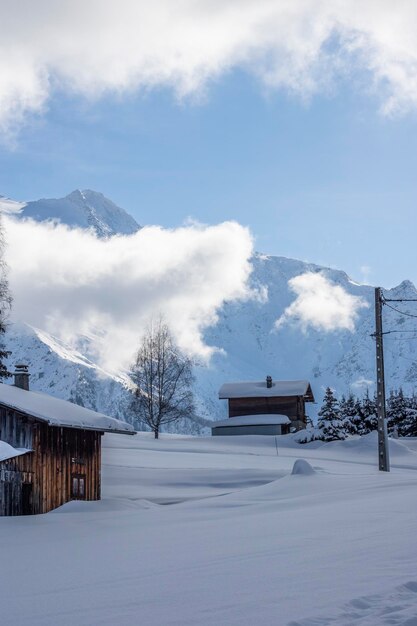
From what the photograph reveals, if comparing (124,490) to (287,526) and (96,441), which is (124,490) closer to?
(96,441)

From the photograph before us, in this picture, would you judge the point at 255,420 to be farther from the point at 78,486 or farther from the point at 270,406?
the point at 78,486

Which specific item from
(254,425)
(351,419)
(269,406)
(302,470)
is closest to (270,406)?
(269,406)

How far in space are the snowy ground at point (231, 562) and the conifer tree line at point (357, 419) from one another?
35127mm

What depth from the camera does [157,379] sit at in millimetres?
64750

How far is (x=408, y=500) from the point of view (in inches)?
597

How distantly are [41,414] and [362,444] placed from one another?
3149 cm

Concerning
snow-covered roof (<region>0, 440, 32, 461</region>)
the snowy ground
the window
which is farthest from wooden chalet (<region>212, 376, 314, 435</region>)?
the snowy ground

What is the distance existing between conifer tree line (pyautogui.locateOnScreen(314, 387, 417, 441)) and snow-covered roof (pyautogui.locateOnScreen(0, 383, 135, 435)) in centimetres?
3207

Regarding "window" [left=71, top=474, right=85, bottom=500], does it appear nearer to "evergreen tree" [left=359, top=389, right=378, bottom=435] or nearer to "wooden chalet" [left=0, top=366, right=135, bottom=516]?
"wooden chalet" [left=0, top=366, right=135, bottom=516]

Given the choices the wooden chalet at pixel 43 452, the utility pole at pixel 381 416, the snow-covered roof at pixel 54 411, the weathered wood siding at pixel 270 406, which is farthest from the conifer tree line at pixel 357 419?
the wooden chalet at pixel 43 452

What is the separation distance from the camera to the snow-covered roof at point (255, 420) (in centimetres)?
7175

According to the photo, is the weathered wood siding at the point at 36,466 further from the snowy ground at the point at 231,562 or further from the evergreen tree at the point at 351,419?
the evergreen tree at the point at 351,419

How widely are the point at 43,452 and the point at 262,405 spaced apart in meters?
53.5

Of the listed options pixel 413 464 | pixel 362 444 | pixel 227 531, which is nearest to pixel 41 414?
pixel 227 531
